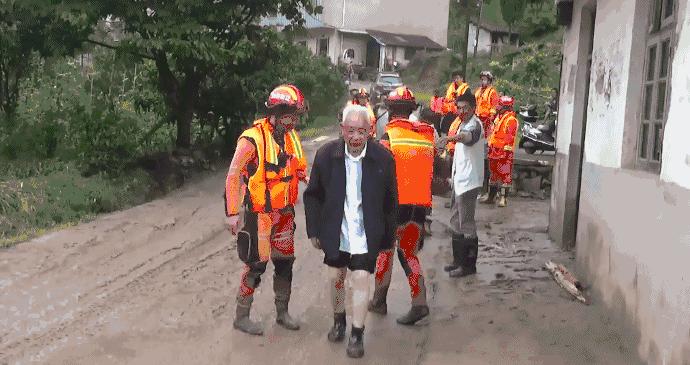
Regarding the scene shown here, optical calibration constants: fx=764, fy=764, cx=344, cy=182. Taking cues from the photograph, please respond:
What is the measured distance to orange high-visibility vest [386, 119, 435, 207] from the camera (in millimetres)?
6141

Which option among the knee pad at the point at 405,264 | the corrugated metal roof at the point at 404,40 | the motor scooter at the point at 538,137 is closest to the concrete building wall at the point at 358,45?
the corrugated metal roof at the point at 404,40

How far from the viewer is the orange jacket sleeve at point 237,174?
5.46 meters

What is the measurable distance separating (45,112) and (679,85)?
1080 cm

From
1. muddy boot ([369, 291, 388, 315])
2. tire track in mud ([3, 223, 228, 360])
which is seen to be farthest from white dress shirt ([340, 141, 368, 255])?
tire track in mud ([3, 223, 228, 360])

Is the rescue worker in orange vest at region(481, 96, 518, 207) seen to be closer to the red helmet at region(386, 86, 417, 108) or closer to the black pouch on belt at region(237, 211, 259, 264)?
the red helmet at region(386, 86, 417, 108)

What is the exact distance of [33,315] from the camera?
6.19m

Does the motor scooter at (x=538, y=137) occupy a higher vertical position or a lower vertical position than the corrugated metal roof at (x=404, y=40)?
lower

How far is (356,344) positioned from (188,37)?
761cm

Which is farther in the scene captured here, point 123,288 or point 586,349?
point 123,288

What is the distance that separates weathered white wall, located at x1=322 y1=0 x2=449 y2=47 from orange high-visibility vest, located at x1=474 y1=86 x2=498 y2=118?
38333 mm

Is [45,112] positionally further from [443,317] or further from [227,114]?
[443,317]

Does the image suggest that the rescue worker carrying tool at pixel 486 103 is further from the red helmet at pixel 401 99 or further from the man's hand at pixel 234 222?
the man's hand at pixel 234 222

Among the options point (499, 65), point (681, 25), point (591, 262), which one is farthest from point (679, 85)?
point (499, 65)

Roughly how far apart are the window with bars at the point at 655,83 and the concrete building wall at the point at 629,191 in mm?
80
